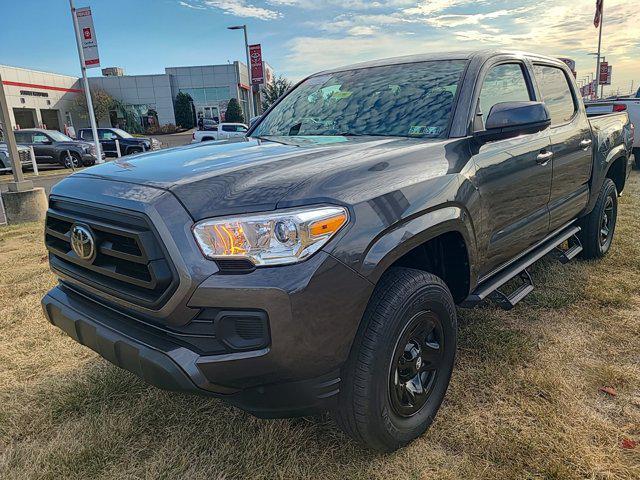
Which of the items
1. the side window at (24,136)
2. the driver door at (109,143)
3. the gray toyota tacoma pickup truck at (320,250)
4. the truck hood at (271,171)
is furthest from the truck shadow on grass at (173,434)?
the driver door at (109,143)

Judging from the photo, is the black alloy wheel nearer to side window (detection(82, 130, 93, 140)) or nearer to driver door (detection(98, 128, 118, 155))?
driver door (detection(98, 128, 118, 155))

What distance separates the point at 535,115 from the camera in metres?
2.63

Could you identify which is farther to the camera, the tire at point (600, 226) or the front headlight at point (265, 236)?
the tire at point (600, 226)

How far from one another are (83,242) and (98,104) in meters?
47.1

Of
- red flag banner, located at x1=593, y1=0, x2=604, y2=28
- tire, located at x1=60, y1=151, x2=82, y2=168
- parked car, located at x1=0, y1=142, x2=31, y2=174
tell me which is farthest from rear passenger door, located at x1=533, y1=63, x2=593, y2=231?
red flag banner, located at x1=593, y1=0, x2=604, y2=28

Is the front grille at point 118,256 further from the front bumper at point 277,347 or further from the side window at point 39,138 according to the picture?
the side window at point 39,138

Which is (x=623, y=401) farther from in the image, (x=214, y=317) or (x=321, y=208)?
(x=214, y=317)

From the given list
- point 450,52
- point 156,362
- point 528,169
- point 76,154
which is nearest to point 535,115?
point 528,169

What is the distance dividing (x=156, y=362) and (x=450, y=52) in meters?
2.69

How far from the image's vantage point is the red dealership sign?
1137 inches

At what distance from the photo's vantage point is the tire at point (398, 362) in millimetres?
1944

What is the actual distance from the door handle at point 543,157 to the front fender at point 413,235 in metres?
1.04

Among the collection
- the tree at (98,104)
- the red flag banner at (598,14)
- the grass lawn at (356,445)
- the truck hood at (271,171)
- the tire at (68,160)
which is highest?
the red flag banner at (598,14)

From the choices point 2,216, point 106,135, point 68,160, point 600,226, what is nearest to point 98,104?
point 106,135
